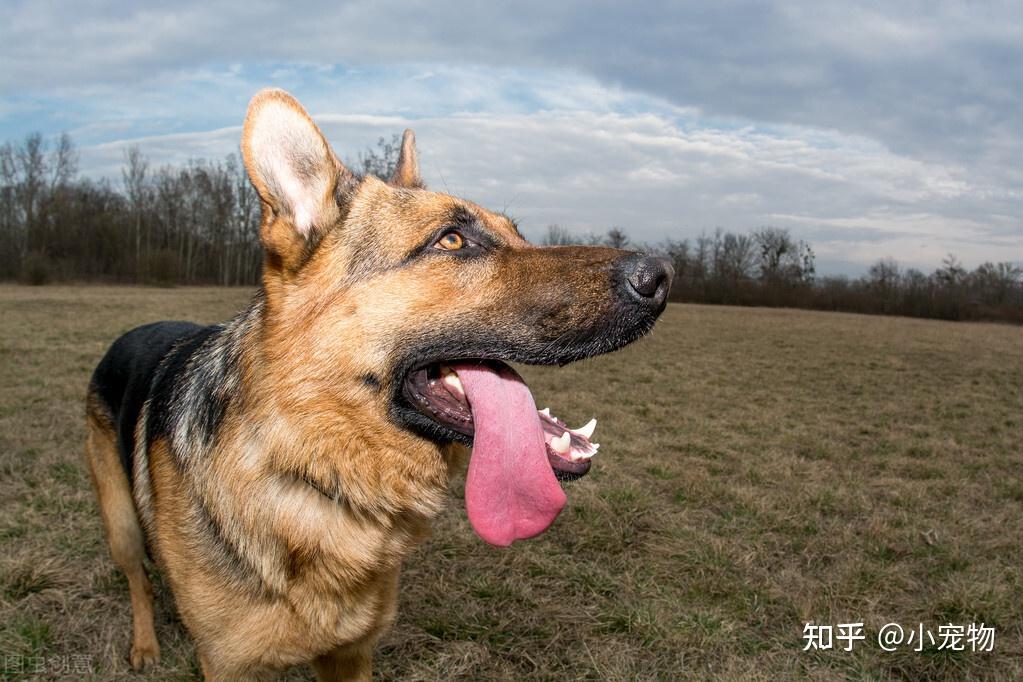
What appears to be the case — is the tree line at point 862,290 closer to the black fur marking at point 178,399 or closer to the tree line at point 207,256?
the tree line at point 207,256

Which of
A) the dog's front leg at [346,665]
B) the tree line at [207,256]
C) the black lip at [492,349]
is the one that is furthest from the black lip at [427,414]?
the tree line at [207,256]

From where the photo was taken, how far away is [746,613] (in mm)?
4176

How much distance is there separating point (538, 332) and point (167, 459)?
1670 mm

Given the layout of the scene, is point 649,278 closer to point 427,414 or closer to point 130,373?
point 427,414

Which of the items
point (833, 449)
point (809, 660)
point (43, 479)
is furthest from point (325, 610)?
point (833, 449)

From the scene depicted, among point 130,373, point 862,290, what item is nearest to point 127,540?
point 130,373

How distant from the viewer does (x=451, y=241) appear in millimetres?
2619

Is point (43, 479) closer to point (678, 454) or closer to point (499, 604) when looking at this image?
point (499, 604)

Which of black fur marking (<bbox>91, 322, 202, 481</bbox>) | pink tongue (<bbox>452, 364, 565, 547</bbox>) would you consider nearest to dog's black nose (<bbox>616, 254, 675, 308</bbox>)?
pink tongue (<bbox>452, 364, 565, 547</bbox>)

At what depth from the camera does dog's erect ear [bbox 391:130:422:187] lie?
341 cm

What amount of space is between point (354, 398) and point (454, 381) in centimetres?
38

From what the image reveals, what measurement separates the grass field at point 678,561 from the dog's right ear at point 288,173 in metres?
2.28

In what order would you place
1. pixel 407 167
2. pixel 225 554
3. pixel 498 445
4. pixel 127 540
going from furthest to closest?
pixel 127 540, pixel 407 167, pixel 225 554, pixel 498 445

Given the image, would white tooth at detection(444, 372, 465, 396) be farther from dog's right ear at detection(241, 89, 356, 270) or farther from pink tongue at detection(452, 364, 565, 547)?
dog's right ear at detection(241, 89, 356, 270)
